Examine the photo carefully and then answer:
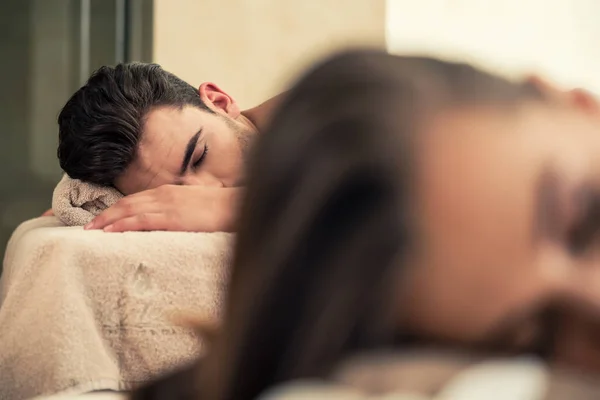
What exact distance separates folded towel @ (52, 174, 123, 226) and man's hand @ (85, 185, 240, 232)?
6.8 inches

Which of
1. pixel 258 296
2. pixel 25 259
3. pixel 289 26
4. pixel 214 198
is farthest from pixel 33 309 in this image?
pixel 289 26

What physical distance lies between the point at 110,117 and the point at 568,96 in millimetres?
956

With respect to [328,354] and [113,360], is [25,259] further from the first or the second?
[328,354]

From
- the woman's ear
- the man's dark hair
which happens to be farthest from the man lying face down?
the woman's ear

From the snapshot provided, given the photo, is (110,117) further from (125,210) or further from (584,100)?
(584,100)

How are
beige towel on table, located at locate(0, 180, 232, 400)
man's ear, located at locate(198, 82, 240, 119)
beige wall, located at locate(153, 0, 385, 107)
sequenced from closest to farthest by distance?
beige towel on table, located at locate(0, 180, 232, 400)
man's ear, located at locate(198, 82, 240, 119)
beige wall, located at locate(153, 0, 385, 107)

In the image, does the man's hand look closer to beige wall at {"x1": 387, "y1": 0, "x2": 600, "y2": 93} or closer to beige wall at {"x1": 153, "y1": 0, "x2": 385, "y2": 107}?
beige wall at {"x1": 153, "y1": 0, "x2": 385, "y2": 107}

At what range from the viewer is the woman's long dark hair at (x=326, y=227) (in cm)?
32

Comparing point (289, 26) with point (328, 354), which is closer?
point (328, 354)

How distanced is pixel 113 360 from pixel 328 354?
61cm

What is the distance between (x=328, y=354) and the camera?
32 centimetres

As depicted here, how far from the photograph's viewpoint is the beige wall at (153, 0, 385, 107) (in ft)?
7.39

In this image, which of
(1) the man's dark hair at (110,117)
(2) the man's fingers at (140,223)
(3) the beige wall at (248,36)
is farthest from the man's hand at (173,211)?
(3) the beige wall at (248,36)

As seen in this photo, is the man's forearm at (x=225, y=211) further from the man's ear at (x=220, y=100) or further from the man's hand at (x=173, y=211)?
the man's ear at (x=220, y=100)
